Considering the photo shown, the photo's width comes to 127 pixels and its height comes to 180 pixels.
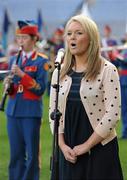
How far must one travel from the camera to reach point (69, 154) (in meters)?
5.39

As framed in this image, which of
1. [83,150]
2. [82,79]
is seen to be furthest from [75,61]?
[83,150]

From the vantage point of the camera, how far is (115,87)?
5.32 meters

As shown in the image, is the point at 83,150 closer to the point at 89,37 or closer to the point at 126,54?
the point at 89,37

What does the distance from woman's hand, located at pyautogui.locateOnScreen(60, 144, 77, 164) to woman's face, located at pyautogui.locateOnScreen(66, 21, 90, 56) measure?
72 centimetres

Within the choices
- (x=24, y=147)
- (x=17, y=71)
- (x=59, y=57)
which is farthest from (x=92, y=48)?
(x=24, y=147)

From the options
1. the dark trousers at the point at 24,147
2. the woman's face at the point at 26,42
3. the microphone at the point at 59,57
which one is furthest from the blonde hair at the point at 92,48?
the dark trousers at the point at 24,147

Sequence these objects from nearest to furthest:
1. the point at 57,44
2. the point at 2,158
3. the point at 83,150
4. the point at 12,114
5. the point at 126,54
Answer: the point at 83,150, the point at 12,114, the point at 2,158, the point at 126,54, the point at 57,44

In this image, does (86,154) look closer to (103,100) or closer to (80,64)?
(103,100)

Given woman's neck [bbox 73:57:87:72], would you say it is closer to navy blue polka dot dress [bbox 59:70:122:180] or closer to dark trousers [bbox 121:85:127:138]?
navy blue polka dot dress [bbox 59:70:122:180]

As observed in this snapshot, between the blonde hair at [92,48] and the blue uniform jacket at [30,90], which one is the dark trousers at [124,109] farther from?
the blonde hair at [92,48]

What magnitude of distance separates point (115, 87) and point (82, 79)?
0.26 meters

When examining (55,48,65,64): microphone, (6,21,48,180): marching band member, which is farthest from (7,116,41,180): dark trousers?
(55,48,65,64): microphone

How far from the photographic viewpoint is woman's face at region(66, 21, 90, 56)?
213 inches

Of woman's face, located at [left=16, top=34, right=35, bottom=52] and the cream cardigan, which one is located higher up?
woman's face, located at [left=16, top=34, right=35, bottom=52]
